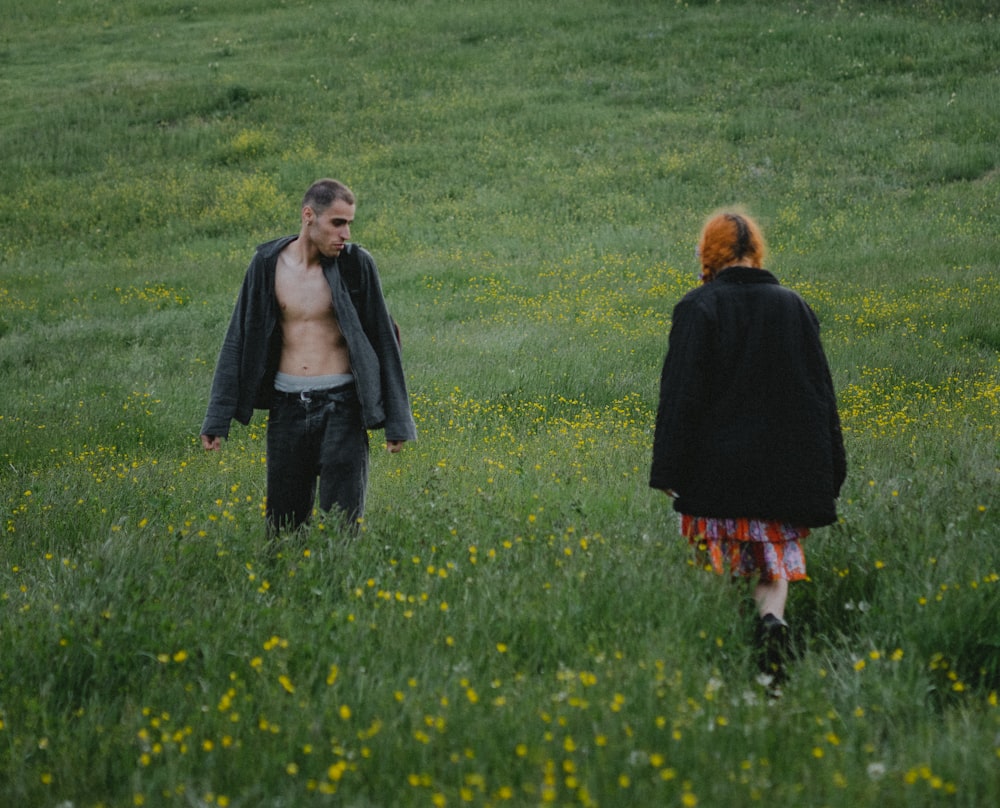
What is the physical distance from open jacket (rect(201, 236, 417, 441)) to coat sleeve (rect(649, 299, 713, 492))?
1477mm

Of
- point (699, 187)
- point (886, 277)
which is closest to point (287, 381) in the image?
point (886, 277)

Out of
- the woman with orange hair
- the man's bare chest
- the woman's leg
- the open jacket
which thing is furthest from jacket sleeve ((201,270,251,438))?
the woman's leg

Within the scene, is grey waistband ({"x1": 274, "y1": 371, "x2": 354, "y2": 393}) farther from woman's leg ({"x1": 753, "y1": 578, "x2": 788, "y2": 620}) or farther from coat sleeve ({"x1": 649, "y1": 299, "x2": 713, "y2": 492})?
woman's leg ({"x1": 753, "y1": 578, "x2": 788, "y2": 620})

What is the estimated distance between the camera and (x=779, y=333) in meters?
4.16

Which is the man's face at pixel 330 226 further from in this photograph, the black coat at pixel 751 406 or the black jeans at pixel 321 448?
the black coat at pixel 751 406

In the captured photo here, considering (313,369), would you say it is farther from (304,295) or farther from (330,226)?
(330,226)

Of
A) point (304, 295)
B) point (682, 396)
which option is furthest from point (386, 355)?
point (682, 396)

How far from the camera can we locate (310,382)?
507 cm

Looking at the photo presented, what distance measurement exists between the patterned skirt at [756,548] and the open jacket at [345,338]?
→ 1.70m

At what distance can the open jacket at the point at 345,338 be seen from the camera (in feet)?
16.7

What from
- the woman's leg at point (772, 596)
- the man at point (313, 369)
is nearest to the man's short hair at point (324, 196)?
the man at point (313, 369)

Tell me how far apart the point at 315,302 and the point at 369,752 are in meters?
2.81

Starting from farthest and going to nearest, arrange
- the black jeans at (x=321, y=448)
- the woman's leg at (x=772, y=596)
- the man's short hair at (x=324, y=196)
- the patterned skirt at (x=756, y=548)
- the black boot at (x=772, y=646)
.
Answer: the black jeans at (x=321, y=448)
the man's short hair at (x=324, y=196)
the patterned skirt at (x=756, y=548)
the woman's leg at (x=772, y=596)
the black boot at (x=772, y=646)

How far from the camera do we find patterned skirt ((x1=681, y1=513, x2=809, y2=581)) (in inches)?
167
